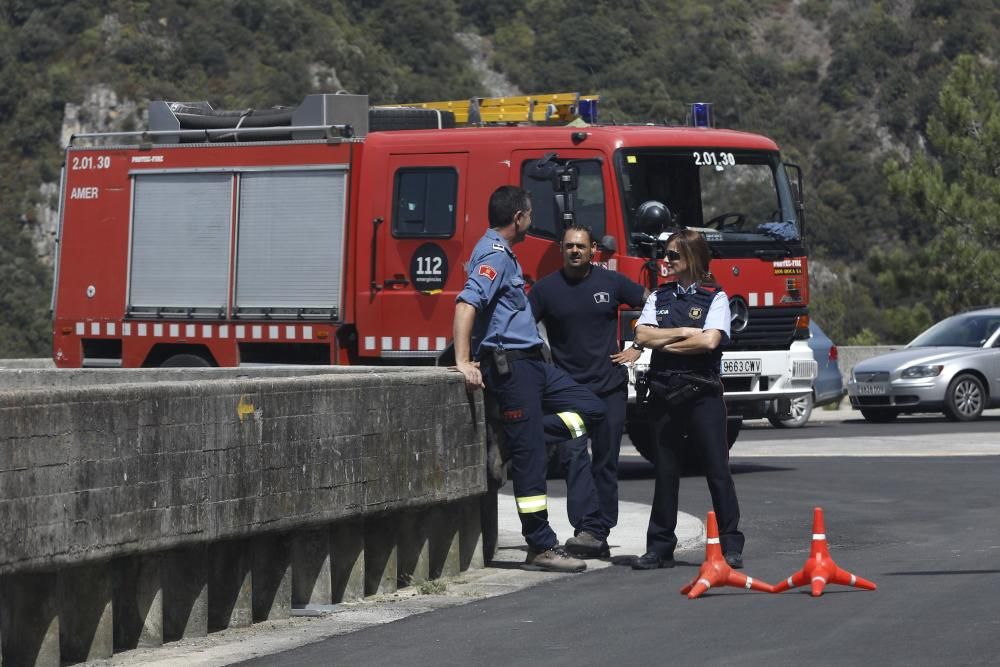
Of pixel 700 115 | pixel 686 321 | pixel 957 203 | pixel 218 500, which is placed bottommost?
pixel 218 500

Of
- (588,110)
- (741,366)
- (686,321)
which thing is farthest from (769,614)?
(588,110)

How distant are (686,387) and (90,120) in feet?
270

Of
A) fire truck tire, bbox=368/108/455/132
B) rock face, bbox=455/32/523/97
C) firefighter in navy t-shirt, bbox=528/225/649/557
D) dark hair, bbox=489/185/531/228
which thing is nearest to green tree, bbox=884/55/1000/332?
fire truck tire, bbox=368/108/455/132

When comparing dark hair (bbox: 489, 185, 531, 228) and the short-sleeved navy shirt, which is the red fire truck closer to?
the short-sleeved navy shirt

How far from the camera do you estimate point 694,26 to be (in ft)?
335

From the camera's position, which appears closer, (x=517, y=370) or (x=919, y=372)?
(x=517, y=370)

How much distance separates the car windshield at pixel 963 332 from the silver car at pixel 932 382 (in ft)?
0.99

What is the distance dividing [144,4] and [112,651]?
93294 mm

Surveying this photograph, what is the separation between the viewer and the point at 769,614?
8273 millimetres

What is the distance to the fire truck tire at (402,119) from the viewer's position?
17031mm

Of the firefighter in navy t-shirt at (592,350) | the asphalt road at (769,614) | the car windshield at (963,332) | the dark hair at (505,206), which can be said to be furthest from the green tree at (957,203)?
the dark hair at (505,206)

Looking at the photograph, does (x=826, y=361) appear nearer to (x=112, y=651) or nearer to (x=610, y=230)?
(x=610, y=230)

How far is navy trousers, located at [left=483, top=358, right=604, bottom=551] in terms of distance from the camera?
10.1m

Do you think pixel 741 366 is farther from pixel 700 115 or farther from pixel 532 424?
pixel 532 424
